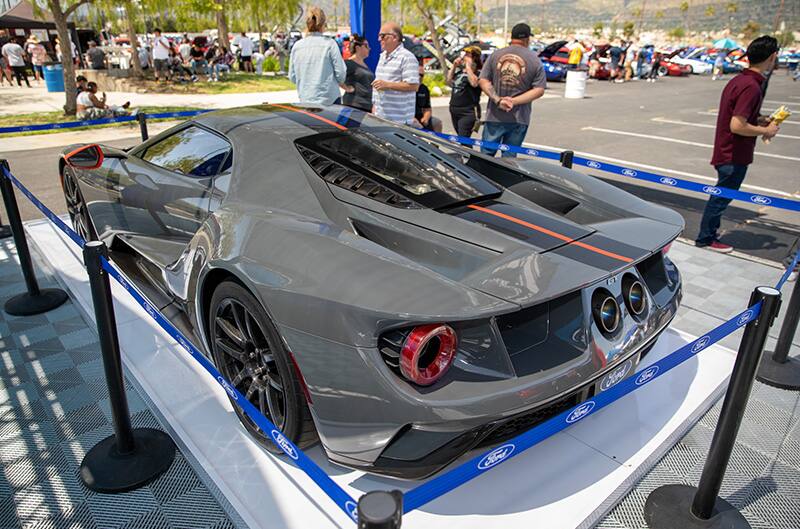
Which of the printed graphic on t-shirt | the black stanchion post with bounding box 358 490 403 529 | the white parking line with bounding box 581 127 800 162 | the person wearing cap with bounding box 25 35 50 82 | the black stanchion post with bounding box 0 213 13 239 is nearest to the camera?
the black stanchion post with bounding box 358 490 403 529

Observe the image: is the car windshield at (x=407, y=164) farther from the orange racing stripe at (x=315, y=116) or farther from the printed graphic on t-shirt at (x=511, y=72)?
the printed graphic on t-shirt at (x=511, y=72)

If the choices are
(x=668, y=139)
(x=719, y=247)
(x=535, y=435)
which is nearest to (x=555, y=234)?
(x=535, y=435)

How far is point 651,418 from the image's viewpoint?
9.07ft

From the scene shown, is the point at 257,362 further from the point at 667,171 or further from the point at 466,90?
the point at 667,171

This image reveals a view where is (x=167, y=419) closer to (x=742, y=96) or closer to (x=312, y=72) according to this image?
(x=312, y=72)

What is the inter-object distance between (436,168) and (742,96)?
126 inches

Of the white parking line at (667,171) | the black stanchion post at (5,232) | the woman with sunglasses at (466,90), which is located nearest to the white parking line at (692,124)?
the white parking line at (667,171)

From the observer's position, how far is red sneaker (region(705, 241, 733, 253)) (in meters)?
5.07

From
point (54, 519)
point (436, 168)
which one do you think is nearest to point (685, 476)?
point (436, 168)

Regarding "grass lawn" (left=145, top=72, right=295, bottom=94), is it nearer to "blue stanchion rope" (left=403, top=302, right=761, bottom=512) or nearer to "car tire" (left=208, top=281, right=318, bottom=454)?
"car tire" (left=208, top=281, right=318, bottom=454)

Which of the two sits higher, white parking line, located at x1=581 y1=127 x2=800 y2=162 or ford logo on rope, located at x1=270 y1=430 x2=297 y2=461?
ford logo on rope, located at x1=270 y1=430 x2=297 y2=461

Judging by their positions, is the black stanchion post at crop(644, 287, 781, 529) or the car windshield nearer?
the black stanchion post at crop(644, 287, 781, 529)

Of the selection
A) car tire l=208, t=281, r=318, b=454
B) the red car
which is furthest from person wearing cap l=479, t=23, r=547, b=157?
the red car

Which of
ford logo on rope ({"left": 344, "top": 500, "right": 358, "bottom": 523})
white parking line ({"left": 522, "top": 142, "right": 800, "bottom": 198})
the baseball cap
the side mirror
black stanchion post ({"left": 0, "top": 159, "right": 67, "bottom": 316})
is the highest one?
the baseball cap
